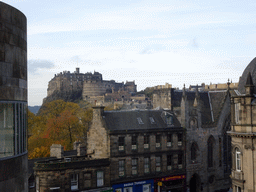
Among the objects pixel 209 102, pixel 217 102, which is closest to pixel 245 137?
pixel 217 102

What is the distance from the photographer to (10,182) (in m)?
14.3

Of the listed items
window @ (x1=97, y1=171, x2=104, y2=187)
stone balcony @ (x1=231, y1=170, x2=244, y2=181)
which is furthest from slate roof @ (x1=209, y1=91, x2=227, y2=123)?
window @ (x1=97, y1=171, x2=104, y2=187)

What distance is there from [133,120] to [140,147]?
3206 millimetres

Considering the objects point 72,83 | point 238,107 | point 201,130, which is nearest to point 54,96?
point 72,83

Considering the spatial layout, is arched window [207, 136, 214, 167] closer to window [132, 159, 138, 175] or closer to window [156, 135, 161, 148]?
window [156, 135, 161, 148]

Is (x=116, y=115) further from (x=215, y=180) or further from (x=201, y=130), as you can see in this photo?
(x=215, y=180)

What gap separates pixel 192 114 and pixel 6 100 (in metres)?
29.8

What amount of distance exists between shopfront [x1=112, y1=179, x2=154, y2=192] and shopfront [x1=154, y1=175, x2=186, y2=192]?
2.39 feet

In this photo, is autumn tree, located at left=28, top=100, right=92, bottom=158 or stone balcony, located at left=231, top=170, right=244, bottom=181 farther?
autumn tree, located at left=28, top=100, right=92, bottom=158

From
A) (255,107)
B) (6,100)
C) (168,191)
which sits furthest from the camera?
(168,191)

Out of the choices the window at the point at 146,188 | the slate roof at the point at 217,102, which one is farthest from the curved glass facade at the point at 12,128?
the slate roof at the point at 217,102

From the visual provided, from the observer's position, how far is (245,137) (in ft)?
84.7

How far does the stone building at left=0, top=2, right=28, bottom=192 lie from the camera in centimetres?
1408

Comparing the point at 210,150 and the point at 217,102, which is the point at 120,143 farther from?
the point at 217,102
